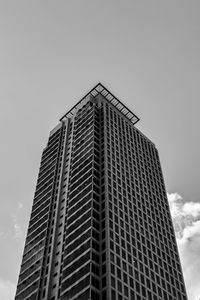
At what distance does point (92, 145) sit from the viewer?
11819 centimetres

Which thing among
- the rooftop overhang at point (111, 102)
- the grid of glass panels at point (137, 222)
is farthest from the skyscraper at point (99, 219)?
the rooftop overhang at point (111, 102)

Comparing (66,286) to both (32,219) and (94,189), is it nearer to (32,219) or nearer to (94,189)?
(94,189)

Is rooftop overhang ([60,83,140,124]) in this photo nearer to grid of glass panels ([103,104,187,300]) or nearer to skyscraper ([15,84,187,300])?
skyscraper ([15,84,187,300])

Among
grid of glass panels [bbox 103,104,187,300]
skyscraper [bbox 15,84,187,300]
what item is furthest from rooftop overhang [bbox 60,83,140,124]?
grid of glass panels [bbox 103,104,187,300]

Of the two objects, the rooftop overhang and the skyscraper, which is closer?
the skyscraper

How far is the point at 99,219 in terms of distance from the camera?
97688 millimetres

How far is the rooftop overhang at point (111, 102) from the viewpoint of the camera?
145m

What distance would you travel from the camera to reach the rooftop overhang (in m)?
145

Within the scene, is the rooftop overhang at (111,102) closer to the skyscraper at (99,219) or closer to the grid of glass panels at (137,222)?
the skyscraper at (99,219)

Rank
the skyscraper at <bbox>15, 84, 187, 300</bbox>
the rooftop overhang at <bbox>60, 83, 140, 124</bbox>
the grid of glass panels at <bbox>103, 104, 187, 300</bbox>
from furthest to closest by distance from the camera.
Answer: the rooftop overhang at <bbox>60, 83, 140, 124</bbox> → the grid of glass panels at <bbox>103, 104, 187, 300</bbox> → the skyscraper at <bbox>15, 84, 187, 300</bbox>

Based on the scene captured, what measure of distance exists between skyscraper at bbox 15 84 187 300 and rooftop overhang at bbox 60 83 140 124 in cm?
161

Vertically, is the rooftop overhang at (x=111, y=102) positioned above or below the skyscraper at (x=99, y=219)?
above

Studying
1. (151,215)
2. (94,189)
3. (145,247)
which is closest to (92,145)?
(94,189)

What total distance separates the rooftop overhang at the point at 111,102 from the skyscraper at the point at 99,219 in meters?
1.61
